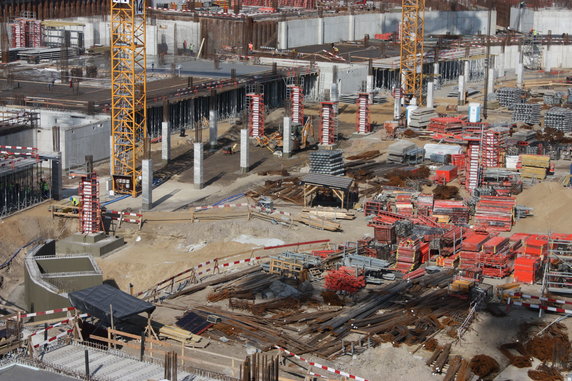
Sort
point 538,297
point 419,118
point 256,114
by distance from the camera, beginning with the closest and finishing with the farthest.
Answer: point 538,297, point 256,114, point 419,118

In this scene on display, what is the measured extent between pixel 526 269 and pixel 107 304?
12.6m

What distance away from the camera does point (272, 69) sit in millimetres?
66062

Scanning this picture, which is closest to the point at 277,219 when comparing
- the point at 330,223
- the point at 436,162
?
the point at 330,223

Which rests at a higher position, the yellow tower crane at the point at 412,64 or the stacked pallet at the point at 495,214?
the yellow tower crane at the point at 412,64

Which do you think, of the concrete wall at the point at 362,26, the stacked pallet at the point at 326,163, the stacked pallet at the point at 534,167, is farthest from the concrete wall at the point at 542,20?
the stacked pallet at the point at 326,163

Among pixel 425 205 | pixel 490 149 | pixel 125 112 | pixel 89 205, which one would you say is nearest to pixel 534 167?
pixel 490 149

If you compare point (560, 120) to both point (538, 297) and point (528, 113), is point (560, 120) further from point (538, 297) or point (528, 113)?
point (538, 297)

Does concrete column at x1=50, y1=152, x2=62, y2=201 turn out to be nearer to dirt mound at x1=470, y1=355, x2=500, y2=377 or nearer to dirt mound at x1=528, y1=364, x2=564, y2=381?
dirt mound at x1=470, y1=355, x2=500, y2=377

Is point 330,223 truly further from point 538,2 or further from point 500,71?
point 538,2

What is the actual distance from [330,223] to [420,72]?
31.8 meters

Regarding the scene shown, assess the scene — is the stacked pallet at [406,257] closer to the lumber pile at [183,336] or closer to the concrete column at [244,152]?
the lumber pile at [183,336]

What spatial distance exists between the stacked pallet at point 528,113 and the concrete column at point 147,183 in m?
25.0

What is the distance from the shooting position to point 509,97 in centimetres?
6450

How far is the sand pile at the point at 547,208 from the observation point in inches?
1468
